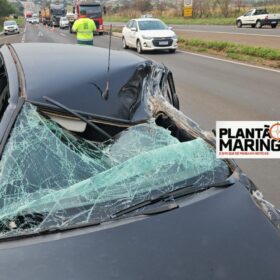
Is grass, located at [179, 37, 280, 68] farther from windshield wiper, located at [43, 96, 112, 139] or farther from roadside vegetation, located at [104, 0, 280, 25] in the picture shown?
roadside vegetation, located at [104, 0, 280, 25]

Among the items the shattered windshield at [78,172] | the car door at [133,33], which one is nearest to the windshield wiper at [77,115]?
the shattered windshield at [78,172]

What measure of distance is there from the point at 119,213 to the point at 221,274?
23.1 inches

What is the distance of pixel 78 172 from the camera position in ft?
7.70

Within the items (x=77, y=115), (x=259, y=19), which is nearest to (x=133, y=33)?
(x=259, y=19)

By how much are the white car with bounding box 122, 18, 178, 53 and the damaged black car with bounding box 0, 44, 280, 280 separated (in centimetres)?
1463

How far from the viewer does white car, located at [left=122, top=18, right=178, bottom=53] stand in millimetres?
17453

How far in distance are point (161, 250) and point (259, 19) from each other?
3318cm

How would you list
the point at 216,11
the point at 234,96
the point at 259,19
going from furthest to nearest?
the point at 216,11
the point at 259,19
the point at 234,96

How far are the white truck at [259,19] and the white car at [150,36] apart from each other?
51.5 feet

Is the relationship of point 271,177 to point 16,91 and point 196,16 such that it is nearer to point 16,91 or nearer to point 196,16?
point 16,91

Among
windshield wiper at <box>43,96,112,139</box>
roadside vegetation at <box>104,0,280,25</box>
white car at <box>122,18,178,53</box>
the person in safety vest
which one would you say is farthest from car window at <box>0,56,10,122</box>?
roadside vegetation at <box>104,0,280,25</box>

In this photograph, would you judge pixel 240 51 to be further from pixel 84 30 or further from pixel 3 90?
pixel 3 90

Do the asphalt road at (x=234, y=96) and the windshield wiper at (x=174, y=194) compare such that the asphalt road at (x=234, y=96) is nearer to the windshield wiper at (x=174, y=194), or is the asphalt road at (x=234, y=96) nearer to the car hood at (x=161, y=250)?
the windshield wiper at (x=174, y=194)

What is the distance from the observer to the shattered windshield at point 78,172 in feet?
6.54
